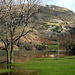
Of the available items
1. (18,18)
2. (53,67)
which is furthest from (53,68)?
(18,18)

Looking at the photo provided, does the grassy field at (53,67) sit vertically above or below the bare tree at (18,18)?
below

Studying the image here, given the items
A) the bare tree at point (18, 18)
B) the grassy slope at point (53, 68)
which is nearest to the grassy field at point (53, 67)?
the grassy slope at point (53, 68)

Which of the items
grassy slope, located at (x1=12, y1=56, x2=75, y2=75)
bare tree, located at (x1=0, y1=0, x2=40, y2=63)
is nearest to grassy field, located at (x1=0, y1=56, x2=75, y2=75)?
grassy slope, located at (x1=12, y1=56, x2=75, y2=75)

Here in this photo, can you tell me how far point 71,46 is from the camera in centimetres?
13525

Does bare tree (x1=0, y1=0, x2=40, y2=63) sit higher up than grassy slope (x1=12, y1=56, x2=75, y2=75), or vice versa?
bare tree (x1=0, y1=0, x2=40, y2=63)

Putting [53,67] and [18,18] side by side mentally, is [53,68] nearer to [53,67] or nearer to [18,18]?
[53,67]

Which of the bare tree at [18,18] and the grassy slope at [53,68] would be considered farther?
the bare tree at [18,18]

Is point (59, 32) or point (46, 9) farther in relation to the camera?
point (59, 32)

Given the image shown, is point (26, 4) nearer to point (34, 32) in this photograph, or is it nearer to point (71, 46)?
point (34, 32)

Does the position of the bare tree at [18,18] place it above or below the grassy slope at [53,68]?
above

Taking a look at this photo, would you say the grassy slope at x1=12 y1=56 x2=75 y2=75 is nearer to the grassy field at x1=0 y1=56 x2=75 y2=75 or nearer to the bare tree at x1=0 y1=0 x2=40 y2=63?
the grassy field at x1=0 y1=56 x2=75 y2=75

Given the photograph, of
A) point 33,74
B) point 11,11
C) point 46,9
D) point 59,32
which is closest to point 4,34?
point 11,11

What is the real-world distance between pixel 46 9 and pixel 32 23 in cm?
498

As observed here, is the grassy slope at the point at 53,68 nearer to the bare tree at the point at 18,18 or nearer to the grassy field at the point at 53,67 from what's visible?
the grassy field at the point at 53,67
